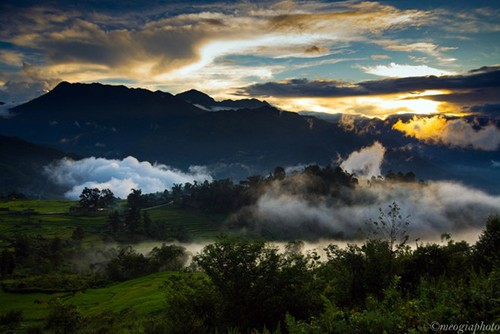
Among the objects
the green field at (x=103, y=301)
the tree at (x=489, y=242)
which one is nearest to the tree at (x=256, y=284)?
the tree at (x=489, y=242)

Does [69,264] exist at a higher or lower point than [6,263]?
lower

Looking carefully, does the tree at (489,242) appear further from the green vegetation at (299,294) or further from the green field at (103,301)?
the green field at (103,301)

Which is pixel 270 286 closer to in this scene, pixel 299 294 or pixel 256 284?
pixel 256 284

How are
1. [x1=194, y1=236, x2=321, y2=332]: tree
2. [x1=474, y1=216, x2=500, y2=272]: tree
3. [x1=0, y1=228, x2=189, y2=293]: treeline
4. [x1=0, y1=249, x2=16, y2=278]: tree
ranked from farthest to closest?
[x1=0, y1=249, x2=16, y2=278]: tree → [x1=0, y1=228, x2=189, y2=293]: treeline → [x1=474, y1=216, x2=500, y2=272]: tree → [x1=194, y1=236, x2=321, y2=332]: tree

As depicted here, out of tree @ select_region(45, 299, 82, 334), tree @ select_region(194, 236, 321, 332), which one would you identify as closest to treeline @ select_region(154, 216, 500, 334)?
tree @ select_region(194, 236, 321, 332)

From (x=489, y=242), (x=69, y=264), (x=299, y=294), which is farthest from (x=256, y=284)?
(x=69, y=264)

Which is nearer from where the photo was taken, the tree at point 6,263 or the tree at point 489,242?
the tree at point 489,242

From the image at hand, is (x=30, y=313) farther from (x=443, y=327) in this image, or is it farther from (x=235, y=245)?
(x=443, y=327)

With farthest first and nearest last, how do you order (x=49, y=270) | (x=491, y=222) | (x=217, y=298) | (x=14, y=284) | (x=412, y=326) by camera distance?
(x=49, y=270) → (x=14, y=284) → (x=491, y=222) → (x=217, y=298) → (x=412, y=326)

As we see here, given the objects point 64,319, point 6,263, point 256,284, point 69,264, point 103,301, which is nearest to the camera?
point 256,284

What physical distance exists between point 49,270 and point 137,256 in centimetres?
3086

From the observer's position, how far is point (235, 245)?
3750 cm

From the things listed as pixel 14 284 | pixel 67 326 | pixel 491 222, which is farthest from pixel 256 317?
pixel 14 284

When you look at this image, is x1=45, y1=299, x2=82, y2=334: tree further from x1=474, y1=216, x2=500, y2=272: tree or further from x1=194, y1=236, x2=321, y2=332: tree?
x1=474, y1=216, x2=500, y2=272: tree
